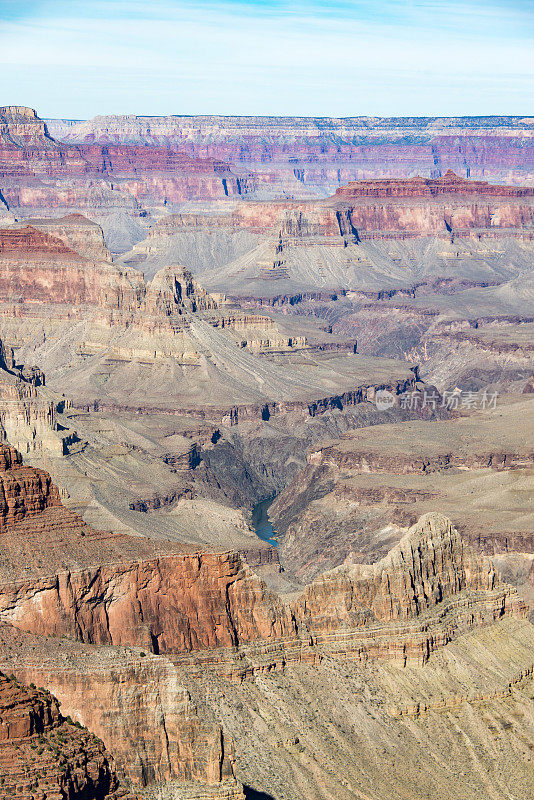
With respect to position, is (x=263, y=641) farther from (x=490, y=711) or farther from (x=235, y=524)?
(x=235, y=524)

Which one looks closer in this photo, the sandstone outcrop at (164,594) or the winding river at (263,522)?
the sandstone outcrop at (164,594)

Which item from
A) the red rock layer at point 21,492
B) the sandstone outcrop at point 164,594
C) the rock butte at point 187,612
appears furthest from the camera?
the red rock layer at point 21,492

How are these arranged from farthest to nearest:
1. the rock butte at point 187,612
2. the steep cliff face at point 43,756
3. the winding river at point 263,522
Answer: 1. the winding river at point 263,522
2. the rock butte at point 187,612
3. the steep cliff face at point 43,756

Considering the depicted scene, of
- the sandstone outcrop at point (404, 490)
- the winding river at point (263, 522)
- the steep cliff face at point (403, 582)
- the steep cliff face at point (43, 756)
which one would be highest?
the steep cliff face at point (43, 756)

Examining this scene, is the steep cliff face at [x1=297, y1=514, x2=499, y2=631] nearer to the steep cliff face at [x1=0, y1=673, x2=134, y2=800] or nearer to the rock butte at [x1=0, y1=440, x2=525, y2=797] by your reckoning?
the rock butte at [x1=0, y1=440, x2=525, y2=797]

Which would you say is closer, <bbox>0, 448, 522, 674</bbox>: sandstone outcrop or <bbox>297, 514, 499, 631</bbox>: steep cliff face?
<bbox>0, 448, 522, 674</bbox>: sandstone outcrop

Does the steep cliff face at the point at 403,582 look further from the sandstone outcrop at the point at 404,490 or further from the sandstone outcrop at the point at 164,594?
the sandstone outcrop at the point at 404,490

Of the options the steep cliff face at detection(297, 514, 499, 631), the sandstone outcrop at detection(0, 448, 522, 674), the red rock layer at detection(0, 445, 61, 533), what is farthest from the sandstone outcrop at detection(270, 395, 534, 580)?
the red rock layer at detection(0, 445, 61, 533)

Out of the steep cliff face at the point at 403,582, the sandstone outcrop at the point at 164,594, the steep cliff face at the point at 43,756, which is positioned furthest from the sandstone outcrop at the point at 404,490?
the steep cliff face at the point at 43,756
